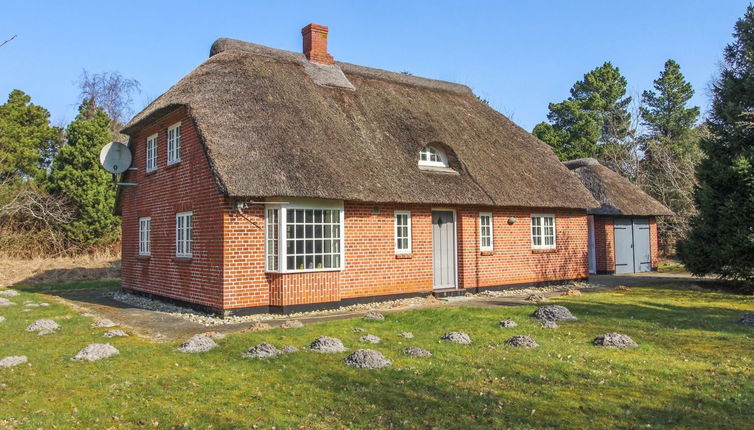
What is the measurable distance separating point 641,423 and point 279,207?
26.1 ft

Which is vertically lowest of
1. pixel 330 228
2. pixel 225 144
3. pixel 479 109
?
pixel 330 228

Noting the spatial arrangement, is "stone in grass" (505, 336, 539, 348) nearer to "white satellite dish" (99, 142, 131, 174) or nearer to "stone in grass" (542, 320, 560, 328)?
"stone in grass" (542, 320, 560, 328)

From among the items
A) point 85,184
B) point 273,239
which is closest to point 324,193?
point 273,239

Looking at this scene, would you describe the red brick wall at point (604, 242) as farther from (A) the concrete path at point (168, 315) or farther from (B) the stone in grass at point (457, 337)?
(B) the stone in grass at point (457, 337)

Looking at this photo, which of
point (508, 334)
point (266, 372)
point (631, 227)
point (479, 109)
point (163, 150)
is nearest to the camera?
point (266, 372)

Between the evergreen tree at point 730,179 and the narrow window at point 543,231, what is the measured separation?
4.05 m

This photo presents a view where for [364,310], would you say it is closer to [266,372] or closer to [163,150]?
[266,372]

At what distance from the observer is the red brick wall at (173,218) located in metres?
11.4

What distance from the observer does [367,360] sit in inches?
261

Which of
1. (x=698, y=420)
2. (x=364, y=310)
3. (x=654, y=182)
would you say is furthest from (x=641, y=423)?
(x=654, y=182)

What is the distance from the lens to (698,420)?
489cm

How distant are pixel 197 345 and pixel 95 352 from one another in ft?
4.26

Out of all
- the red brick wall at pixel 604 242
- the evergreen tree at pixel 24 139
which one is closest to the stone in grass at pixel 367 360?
the red brick wall at pixel 604 242

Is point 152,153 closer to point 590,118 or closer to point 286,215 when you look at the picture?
point 286,215
